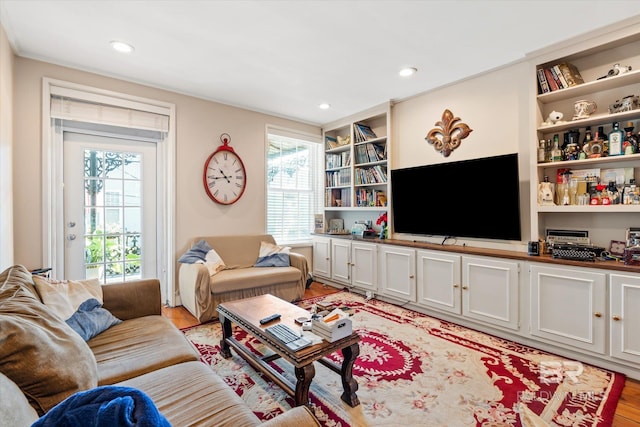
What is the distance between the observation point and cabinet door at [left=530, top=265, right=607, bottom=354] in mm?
2230

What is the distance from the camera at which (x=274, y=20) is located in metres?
2.30

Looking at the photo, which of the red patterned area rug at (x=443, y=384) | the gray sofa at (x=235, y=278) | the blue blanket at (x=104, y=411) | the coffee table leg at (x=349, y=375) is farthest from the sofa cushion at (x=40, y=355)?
the gray sofa at (x=235, y=278)

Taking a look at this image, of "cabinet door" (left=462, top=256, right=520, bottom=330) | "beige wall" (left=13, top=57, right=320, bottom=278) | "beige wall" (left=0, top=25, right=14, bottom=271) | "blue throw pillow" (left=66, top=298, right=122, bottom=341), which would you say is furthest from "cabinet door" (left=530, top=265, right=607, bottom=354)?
"beige wall" (left=0, top=25, right=14, bottom=271)

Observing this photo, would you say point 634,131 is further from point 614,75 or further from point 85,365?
point 85,365

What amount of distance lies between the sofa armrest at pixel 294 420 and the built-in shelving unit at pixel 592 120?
2656 millimetres

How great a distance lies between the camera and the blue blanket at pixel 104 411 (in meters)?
0.58

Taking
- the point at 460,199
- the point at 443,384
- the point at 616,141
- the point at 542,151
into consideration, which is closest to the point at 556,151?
the point at 542,151

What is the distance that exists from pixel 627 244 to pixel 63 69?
5.14 metres

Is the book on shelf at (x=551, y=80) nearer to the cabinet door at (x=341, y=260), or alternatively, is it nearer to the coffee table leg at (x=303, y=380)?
the cabinet door at (x=341, y=260)

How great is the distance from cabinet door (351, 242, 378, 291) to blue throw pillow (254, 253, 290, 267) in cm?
93

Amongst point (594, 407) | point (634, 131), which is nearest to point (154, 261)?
point (594, 407)

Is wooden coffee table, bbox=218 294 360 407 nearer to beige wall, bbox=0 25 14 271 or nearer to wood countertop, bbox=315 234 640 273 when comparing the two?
wood countertop, bbox=315 234 640 273

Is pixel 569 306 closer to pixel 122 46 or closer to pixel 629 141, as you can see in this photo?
pixel 629 141

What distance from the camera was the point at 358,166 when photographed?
449 cm
